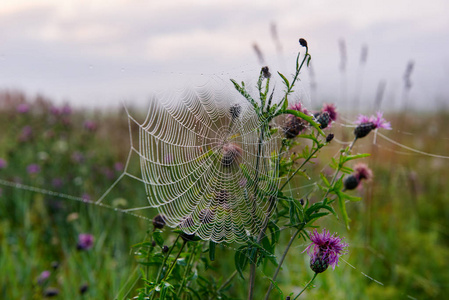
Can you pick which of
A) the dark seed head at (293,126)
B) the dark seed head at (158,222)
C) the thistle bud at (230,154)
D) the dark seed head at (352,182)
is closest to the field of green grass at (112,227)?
the dark seed head at (352,182)

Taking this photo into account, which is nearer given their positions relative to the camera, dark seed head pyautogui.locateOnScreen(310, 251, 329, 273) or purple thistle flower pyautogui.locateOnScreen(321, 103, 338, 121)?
dark seed head pyautogui.locateOnScreen(310, 251, 329, 273)

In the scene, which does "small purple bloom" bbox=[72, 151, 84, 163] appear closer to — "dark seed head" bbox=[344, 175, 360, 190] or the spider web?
the spider web

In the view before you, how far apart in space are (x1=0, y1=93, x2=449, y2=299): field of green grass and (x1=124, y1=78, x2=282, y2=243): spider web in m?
0.71

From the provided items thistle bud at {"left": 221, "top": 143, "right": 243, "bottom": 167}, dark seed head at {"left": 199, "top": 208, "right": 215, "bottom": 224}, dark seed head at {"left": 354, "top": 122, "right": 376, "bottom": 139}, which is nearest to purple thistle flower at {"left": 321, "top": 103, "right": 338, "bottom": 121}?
dark seed head at {"left": 354, "top": 122, "right": 376, "bottom": 139}

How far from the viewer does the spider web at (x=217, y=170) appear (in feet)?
5.01

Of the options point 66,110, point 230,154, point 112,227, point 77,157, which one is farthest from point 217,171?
point 66,110

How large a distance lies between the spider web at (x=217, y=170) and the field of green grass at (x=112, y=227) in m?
0.71

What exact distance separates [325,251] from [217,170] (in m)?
0.74

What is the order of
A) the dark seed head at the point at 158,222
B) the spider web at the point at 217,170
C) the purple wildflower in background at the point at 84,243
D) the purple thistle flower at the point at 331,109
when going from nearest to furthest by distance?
1. the spider web at the point at 217,170
2. the dark seed head at the point at 158,222
3. the purple thistle flower at the point at 331,109
4. the purple wildflower in background at the point at 84,243

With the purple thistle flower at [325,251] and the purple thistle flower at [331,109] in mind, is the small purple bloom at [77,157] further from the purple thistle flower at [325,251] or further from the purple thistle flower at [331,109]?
the purple thistle flower at [325,251]

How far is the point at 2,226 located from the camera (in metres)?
4.36

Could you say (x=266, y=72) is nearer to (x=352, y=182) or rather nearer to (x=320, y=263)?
(x=320, y=263)

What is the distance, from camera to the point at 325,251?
1.47 m

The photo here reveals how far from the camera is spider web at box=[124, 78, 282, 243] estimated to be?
1528mm
